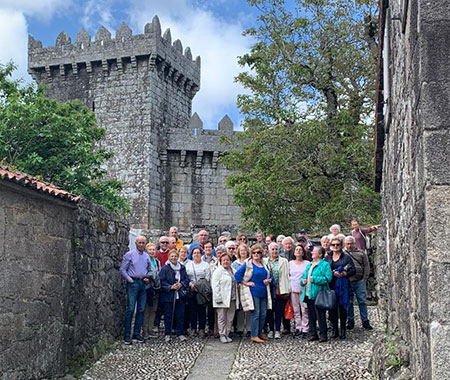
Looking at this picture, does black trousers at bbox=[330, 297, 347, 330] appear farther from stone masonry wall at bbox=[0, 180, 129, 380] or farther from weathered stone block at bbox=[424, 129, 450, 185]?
weathered stone block at bbox=[424, 129, 450, 185]

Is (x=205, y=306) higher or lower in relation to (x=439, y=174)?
lower

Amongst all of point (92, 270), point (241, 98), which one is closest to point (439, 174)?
point (92, 270)

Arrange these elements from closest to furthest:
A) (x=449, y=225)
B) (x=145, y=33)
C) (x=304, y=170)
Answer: (x=449, y=225) < (x=304, y=170) < (x=145, y=33)

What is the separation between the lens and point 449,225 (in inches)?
122

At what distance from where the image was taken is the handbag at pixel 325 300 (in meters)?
9.11

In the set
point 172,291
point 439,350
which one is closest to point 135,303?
point 172,291

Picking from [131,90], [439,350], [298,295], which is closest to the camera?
[439,350]

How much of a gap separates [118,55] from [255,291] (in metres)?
19.7

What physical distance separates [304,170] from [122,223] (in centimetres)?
867

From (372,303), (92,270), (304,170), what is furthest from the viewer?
(304,170)

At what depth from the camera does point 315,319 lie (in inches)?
374

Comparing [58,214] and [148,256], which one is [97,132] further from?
[58,214]

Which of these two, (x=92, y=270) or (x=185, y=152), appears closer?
(x=92, y=270)

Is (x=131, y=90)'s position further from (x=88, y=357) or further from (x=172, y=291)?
(x=88, y=357)
